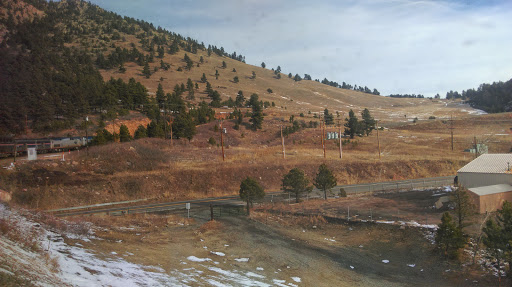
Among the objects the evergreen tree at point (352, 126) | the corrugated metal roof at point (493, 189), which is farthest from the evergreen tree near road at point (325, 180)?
the evergreen tree at point (352, 126)

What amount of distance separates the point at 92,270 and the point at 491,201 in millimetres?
29396

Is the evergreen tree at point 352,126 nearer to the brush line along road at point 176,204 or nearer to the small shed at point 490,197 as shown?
the brush line along road at point 176,204

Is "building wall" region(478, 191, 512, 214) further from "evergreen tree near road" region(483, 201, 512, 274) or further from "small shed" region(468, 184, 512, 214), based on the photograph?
"evergreen tree near road" region(483, 201, 512, 274)

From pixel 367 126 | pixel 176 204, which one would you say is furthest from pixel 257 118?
pixel 176 204

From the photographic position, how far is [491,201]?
26.5 m

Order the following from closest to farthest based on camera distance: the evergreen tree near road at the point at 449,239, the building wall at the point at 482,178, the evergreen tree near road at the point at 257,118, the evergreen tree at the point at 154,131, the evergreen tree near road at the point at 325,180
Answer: the evergreen tree near road at the point at 449,239 → the building wall at the point at 482,178 → the evergreen tree near road at the point at 325,180 → the evergreen tree at the point at 154,131 → the evergreen tree near road at the point at 257,118

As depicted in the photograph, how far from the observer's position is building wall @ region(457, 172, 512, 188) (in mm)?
30141

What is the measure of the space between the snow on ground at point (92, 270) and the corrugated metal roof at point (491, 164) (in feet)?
90.5

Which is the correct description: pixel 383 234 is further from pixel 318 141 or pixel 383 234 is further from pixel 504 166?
pixel 318 141

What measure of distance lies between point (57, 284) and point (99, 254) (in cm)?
546

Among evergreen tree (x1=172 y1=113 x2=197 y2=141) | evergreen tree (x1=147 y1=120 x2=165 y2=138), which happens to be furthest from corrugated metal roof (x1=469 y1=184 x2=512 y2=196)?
evergreen tree (x1=147 y1=120 x2=165 y2=138)

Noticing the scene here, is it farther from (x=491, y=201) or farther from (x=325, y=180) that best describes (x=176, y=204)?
(x=491, y=201)

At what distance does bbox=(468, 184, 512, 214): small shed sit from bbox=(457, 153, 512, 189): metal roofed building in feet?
7.93

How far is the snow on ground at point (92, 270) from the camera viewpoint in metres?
9.75
